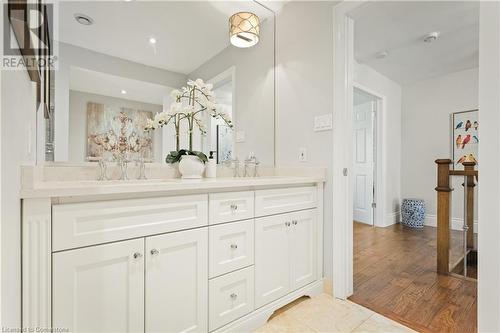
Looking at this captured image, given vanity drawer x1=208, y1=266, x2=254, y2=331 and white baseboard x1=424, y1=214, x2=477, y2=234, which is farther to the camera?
white baseboard x1=424, y1=214, x2=477, y2=234

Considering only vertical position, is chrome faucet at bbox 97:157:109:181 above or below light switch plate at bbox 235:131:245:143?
below

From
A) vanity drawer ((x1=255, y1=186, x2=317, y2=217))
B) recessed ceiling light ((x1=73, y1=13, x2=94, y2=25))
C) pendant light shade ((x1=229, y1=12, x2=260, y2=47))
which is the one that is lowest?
vanity drawer ((x1=255, y1=186, x2=317, y2=217))

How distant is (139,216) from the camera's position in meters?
0.97

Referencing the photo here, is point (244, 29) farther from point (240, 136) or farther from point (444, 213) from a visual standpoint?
point (444, 213)

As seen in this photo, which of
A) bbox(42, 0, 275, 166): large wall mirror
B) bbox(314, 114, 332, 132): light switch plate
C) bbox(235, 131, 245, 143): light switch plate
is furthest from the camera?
bbox(235, 131, 245, 143): light switch plate

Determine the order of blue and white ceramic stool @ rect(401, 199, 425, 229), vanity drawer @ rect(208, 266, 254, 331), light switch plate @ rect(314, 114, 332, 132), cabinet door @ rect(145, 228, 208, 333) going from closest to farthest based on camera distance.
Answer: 1. cabinet door @ rect(145, 228, 208, 333)
2. vanity drawer @ rect(208, 266, 254, 331)
3. light switch plate @ rect(314, 114, 332, 132)
4. blue and white ceramic stool @ rect(401, 199, 425, 229)

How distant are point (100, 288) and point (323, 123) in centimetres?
156

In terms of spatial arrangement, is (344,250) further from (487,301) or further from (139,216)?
(139,216)

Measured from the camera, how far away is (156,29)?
1.59 meters

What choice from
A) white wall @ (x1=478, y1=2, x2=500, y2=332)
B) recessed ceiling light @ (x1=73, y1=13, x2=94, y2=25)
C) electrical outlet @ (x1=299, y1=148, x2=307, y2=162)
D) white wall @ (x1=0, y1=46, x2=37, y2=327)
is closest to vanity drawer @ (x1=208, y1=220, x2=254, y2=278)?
white wall @ (x1=0, y1=46, x2=37, y2=327)

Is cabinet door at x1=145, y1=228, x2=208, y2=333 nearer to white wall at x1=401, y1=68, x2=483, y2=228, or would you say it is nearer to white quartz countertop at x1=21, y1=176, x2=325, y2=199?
white quartz countertop at x1=21, y1=176, x2=325, y2=199

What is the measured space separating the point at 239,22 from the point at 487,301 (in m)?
2.28

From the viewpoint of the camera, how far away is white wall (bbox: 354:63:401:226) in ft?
11.7

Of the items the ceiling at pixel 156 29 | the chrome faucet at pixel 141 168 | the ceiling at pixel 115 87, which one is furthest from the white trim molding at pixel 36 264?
the ceiling at pixel 156 29
